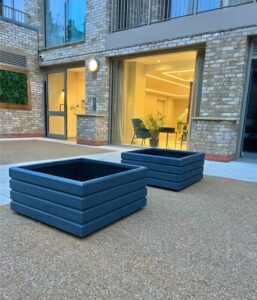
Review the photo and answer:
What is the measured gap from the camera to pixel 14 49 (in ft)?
26.0

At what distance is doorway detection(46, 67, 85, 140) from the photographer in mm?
8469

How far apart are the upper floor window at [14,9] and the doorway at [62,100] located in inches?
99.6

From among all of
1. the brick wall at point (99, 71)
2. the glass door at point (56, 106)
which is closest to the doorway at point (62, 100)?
the glass door at point (56, 106)

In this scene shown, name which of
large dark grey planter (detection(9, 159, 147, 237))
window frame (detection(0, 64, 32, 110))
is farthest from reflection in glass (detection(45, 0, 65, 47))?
large dark grey planter (detection(9, 159, 147, 237))

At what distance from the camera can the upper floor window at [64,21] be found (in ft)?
24.5

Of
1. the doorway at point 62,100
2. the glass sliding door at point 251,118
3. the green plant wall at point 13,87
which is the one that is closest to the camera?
the glass sliding door at point 251,118

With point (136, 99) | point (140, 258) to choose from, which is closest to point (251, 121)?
point (136, 99)

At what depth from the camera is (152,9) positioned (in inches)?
236

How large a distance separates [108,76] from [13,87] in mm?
3437

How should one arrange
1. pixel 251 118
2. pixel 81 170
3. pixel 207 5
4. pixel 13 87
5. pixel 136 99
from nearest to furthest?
pixel 81 170 → pixel 251 118 → pixel 207 5 → pixel 136 99 → pixel 13 87

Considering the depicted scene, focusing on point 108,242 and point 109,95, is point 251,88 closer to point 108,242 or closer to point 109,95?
point 109,95

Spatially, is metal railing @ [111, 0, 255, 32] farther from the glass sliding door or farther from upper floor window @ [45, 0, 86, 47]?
the glass sliding door

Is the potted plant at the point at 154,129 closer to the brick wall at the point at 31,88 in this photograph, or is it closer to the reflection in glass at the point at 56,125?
the reflection in glass at the point at 56,125

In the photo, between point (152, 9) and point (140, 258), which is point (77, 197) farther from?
point (152, 9)
